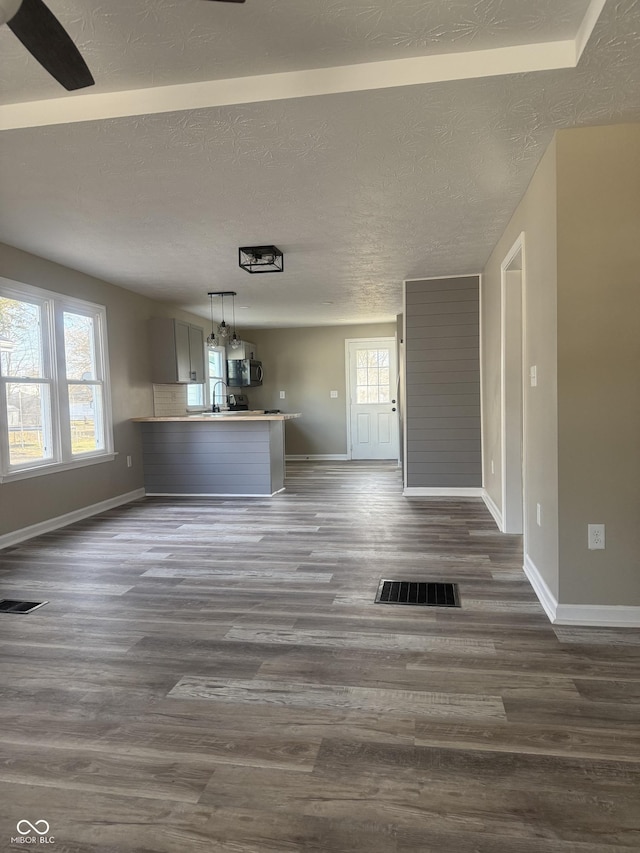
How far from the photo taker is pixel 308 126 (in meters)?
2.50

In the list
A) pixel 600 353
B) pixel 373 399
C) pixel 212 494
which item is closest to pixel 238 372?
pixel 373 399

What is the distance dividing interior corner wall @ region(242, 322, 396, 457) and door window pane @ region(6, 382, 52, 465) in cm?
517

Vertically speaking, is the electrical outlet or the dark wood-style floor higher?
the electrical outlet

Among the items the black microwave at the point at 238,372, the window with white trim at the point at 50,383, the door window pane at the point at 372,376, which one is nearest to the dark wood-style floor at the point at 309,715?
the window with white trim at the point at 50,383

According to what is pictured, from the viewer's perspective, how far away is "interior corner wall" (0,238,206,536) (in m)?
4.43

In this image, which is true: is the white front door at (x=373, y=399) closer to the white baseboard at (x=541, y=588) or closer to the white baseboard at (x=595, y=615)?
the white baseboard at (x=541, y=588)

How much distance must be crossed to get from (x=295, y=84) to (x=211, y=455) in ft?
15.0

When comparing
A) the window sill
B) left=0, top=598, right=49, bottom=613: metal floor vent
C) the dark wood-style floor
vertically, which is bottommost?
the dark wood-style floor

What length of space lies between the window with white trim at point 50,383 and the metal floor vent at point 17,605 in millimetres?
1447

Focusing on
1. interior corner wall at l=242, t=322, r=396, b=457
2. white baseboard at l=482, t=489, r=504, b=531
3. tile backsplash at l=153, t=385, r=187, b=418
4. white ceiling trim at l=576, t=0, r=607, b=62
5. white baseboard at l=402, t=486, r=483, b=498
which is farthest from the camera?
interior corner wall at l=242, t=322, r=396, b=457

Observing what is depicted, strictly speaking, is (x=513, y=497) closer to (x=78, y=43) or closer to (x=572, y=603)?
(x=572, y=603)

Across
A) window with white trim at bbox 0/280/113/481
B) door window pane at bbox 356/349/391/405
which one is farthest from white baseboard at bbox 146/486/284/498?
door window pane at bbox 356/349/391/405

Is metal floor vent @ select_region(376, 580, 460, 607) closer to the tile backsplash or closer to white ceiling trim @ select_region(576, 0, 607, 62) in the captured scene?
white ceiling trim @ select_region(576, 0, 607, 62)

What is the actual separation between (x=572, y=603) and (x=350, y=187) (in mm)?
2656
